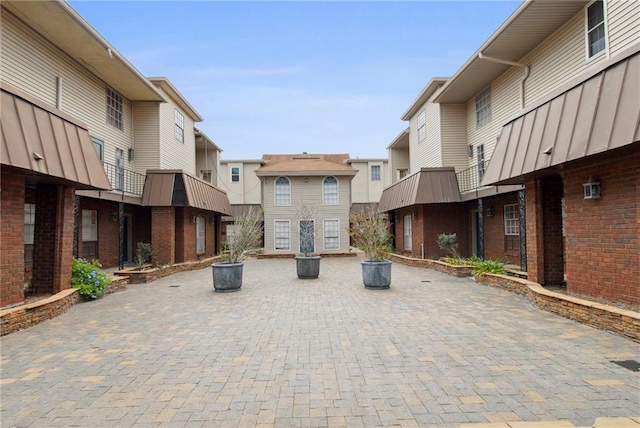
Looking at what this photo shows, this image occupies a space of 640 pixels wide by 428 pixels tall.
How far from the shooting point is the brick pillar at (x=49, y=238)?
7977 millimetres

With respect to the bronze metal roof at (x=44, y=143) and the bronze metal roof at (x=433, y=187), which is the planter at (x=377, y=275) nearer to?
the bronze metal roof at (x=433, y=187)

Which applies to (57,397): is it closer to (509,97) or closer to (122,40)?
(122,40)

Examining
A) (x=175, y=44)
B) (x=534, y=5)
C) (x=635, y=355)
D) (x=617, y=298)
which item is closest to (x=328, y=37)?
(x=175, y=44)

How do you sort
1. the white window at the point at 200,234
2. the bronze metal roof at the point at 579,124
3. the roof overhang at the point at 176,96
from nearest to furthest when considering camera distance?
the bronze metal roof at the point at 579,124 < the roof overhang at the point at 176,96 < the white window at the point at 200,234

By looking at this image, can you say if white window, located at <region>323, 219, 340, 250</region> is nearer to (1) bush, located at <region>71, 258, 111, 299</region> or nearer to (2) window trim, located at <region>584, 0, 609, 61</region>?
(1) bush, located at <region>71, 258, 111, 299</region>

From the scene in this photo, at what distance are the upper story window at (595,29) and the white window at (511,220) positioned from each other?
567 centimetres

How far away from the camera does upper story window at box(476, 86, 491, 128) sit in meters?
15.2

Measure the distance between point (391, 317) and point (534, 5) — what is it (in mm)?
9425

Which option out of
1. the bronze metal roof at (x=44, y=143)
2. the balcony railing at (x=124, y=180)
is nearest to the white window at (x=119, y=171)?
the balcony railing at (x=124, y=180)

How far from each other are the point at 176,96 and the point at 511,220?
55.1ft

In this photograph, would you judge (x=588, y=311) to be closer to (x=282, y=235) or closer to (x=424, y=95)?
(x=424, y=95)

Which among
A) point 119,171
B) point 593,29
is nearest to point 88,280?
point 119,171

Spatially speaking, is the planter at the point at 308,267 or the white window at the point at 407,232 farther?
the white window at the point at 407,232

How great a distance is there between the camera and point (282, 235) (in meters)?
22.5
